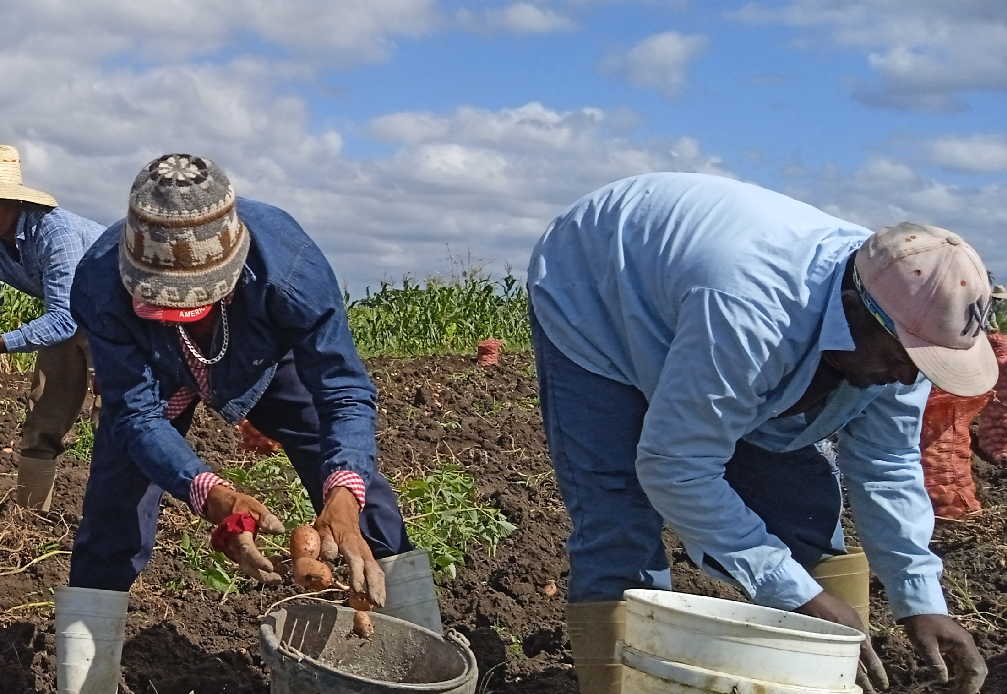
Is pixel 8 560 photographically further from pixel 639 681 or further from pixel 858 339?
pixel 858 339

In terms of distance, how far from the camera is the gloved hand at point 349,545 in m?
2.94

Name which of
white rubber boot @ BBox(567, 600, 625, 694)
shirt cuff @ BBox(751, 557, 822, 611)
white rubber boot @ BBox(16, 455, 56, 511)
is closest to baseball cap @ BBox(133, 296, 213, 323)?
white rubber boot @ BBox(567, 600, 625, 694)

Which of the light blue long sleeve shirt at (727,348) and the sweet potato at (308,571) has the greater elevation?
the light blue long sleeve shirt at (727,348)

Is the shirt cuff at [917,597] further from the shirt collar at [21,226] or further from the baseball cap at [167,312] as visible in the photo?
the shirt collar at [21,226]

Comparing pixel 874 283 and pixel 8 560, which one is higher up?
pixel 874 283

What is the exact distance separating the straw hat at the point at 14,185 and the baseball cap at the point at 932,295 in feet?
11.9

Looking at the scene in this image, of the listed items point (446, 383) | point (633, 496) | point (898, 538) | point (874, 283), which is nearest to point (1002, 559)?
point (898, 538)

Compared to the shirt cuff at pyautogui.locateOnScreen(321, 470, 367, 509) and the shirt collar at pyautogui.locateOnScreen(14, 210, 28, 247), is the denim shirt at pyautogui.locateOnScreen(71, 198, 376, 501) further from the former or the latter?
the shirt collar at pyautogui.locateOnScreen(14, 210, 28, 247)

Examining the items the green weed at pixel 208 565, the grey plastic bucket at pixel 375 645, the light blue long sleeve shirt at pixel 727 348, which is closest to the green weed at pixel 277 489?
the green weed at pixel 208 565

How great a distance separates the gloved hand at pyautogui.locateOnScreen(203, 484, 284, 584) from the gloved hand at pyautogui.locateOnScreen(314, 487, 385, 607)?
4.1 inches

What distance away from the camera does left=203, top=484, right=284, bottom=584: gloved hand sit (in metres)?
2.91

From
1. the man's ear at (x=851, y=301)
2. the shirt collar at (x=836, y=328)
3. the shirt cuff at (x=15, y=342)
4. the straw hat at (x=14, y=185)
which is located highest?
the straw hat at (x=14, y=185)

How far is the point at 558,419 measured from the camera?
305cm

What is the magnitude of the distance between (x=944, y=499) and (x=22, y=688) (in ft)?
11.8
